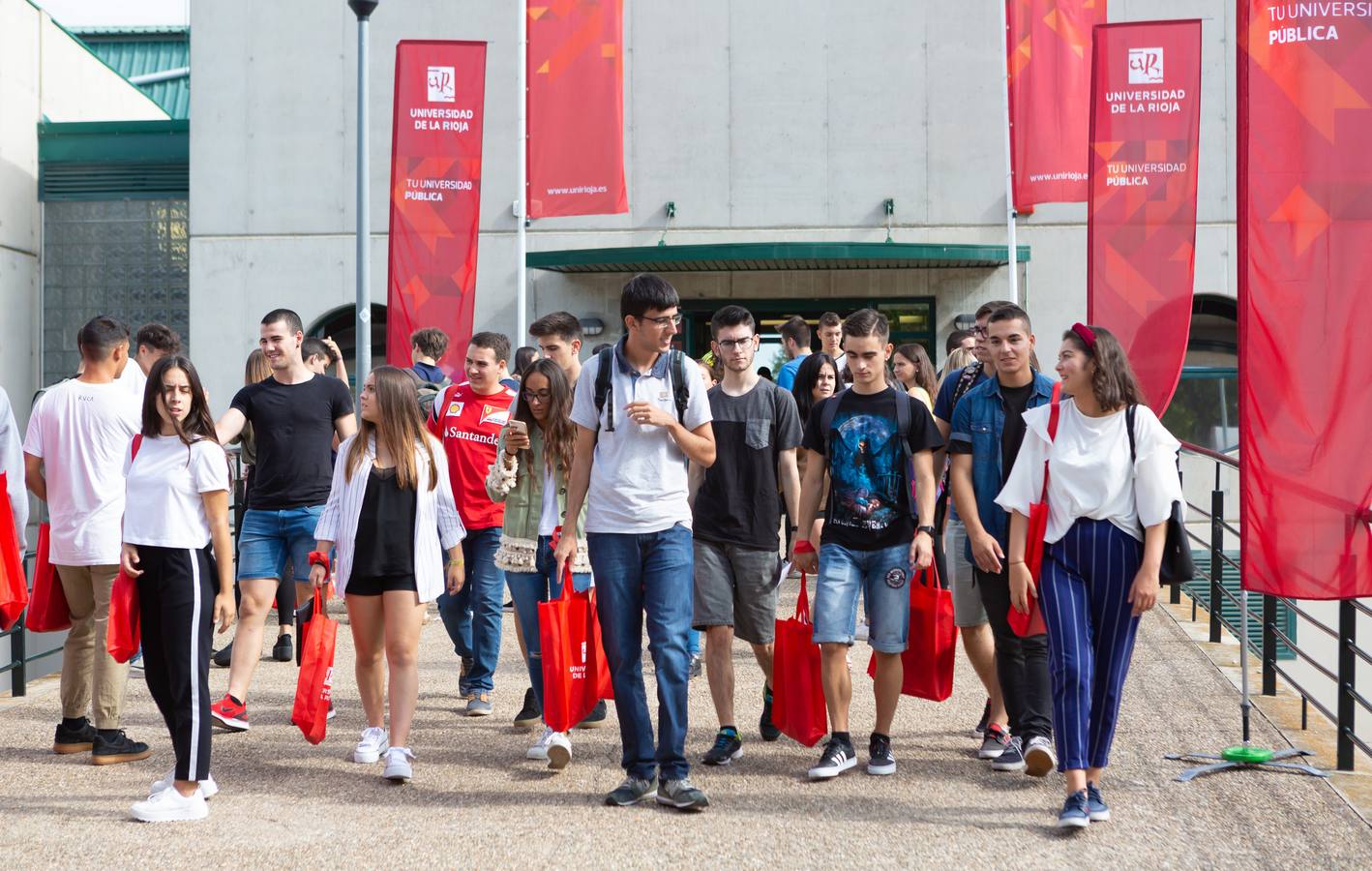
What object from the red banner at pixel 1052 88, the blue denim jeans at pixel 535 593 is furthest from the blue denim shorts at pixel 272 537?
the red banner at pixel 1052 88

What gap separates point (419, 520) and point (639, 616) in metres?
1.06

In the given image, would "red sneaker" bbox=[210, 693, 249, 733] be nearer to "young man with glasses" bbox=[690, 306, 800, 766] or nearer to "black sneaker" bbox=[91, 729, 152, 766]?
"black sneaker" bbox=[91, 729, 152, 766]

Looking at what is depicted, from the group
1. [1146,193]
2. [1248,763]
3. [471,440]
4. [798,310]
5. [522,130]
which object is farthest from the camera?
[798,310]

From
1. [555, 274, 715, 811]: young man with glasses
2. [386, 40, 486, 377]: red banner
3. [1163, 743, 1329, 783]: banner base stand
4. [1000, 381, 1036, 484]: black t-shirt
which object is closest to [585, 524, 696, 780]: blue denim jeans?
[555, 274, 715, 811]: young man with glasses

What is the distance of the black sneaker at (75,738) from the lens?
6.11 m

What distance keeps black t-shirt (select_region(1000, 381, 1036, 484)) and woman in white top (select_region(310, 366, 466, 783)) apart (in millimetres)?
2391

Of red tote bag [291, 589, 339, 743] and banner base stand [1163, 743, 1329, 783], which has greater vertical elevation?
red tote bag [291, 589, 339, 743]

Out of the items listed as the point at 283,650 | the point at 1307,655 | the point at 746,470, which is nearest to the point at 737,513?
the point at 746,470

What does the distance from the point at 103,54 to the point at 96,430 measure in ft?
93.1

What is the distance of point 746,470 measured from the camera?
6.04 metres

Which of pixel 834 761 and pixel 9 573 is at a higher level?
pixel 9 573

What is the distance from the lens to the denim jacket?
5637mm

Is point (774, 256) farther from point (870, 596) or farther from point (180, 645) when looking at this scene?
point (180, 645)

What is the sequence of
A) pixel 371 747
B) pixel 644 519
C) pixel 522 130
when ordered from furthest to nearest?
pixel 522 130 < pixel 371 747 < pixel 644 519
